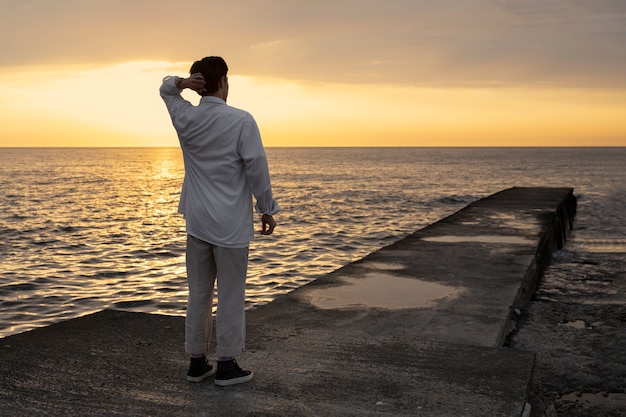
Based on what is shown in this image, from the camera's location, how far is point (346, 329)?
5.27m

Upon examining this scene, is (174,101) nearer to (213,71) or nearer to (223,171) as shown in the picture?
(213,71)

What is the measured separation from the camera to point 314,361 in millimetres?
4215

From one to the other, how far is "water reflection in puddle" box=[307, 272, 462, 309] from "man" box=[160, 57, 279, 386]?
2.36 m

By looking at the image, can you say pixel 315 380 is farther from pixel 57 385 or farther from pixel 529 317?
pixel 529 317

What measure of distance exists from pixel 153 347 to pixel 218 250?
120cm

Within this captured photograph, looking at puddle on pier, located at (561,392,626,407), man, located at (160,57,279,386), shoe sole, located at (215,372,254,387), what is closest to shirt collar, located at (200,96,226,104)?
man, located at (160,57,279,386)

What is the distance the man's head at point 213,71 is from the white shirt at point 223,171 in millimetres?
66

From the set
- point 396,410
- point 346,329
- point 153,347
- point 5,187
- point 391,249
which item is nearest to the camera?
point 396,410

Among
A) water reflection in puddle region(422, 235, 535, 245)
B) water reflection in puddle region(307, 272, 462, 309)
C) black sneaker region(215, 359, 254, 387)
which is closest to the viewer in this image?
black sneaker region(215, 359, 254, 387)

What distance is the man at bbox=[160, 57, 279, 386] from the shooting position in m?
3.60

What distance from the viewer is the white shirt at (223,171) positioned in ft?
11.8

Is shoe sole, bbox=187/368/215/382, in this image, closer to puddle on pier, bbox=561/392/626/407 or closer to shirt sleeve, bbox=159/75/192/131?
shirt sleeve, bbox=159/75/192/131

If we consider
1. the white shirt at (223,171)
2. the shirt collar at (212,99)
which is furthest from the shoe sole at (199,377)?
the shirt collar at (212,99)

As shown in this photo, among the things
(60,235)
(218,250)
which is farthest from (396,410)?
(60,235)
